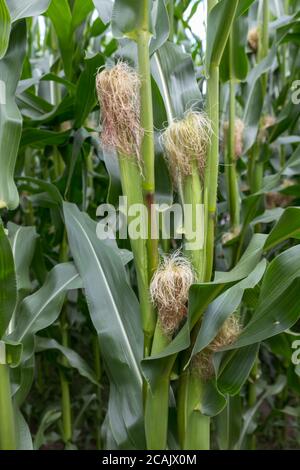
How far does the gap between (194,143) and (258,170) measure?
20.8 inches

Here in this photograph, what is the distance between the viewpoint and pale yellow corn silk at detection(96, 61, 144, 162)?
64 cm

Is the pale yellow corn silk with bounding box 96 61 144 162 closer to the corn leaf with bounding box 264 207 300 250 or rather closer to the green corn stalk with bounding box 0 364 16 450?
the corn leaf with bounding box 264 207 300 250

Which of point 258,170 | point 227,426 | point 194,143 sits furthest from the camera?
point 258,170

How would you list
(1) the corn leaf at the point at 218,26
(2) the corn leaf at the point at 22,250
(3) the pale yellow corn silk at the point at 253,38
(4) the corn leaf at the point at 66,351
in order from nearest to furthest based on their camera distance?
(1) the corn leaf at the point at 218,26 → (2) the corn leaf at the point at 22,250 → (4) the corn leaf at the point at 66,351 → (3) the pale yellow corn silk at the point at 253,38

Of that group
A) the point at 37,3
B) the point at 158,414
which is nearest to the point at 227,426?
the point at 158,414

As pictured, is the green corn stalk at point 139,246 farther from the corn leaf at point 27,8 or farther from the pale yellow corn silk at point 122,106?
the corn leaf at point 27,8

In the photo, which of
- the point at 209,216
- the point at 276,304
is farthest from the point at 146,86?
the point at 276,304

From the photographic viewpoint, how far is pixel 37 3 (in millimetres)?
731

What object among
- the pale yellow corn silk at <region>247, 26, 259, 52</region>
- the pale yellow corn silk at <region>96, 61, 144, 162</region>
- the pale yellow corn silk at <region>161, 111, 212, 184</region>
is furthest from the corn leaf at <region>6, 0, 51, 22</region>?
the pale yellow corn silk at <region>247, 26, 259, 52</region>

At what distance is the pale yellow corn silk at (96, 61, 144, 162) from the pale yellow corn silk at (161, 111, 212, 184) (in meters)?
0.04

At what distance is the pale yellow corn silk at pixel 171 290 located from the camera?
2.14ft

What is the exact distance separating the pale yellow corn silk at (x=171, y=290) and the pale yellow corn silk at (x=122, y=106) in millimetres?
151

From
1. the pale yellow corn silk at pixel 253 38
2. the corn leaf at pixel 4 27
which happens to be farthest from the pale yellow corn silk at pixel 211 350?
the pale yellow corn silk at pixel 253 38

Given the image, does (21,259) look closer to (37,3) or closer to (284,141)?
(37,3)
